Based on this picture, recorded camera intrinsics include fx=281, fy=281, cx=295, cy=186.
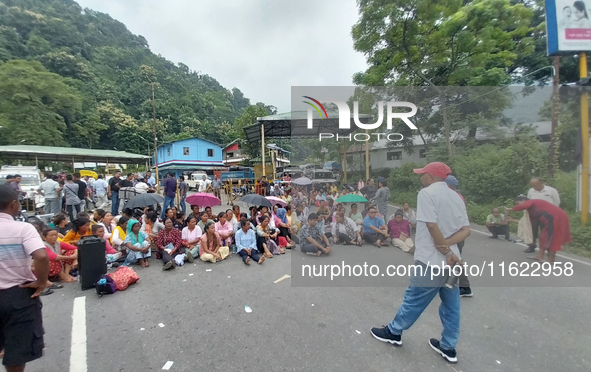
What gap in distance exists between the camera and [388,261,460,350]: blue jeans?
2.46m

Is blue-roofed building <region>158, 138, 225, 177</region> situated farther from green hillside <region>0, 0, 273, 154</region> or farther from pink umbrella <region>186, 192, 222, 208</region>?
pink umbrella <region>186, 192, 222, 208</region>

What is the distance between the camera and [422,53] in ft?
33.2

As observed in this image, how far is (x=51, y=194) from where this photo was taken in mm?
8047

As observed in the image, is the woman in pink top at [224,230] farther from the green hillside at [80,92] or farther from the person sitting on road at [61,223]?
the green hillside at [80,92]

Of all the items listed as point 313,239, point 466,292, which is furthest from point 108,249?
point 466,292

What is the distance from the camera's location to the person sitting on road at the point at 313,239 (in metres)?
5.73

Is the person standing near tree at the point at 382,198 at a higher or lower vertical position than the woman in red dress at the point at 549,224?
higher

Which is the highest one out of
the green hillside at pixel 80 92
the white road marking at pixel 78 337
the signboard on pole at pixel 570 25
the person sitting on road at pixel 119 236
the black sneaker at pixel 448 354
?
the green hillside at pixel 80 92

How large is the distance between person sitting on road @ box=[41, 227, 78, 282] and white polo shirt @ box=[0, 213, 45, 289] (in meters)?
2.72

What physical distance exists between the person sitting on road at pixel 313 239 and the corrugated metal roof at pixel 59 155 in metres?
15.3

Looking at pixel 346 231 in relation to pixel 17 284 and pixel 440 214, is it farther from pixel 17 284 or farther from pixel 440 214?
pixel 17 284

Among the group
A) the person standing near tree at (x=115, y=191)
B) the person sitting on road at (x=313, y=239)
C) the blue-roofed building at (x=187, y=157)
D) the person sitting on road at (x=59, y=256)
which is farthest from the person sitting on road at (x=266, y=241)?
the blue-roofed building at (x=187, y=157)

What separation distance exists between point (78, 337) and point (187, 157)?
1316 inches

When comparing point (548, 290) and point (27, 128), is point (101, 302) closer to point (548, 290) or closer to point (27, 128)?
point (548, 290)
